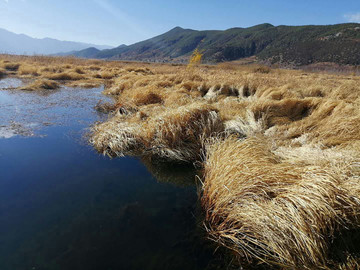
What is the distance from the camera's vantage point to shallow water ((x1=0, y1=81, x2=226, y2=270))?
2262 millimetres

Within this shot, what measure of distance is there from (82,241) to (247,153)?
2.40m

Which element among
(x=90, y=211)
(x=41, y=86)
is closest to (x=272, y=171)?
(x=90, y=211)

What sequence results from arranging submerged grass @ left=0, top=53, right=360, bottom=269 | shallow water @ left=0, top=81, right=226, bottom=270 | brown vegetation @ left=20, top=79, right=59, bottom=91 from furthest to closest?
brown vegetation @ left=20, top=79, right=59, bottom=91, shallow water @ left=0, top=81, right=226, bottom=270, submerged grass @ left=0, top=53, right=360, bottom=269

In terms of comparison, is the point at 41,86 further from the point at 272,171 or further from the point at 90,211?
the point at 272,171

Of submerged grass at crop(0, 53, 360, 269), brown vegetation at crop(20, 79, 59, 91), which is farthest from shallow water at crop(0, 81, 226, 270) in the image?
brown vegetation at crop(20, 79, 59, 91)

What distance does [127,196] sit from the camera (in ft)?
10.6

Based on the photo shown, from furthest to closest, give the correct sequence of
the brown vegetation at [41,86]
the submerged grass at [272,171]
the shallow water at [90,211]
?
the brown vegetation at [41,86], the shallow water at [90,211], the submerged grass at [272,171]

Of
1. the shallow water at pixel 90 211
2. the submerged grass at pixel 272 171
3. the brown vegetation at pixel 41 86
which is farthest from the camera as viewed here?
the brown vegetation at pixel 41 86

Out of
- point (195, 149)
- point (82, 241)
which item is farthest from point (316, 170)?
point (82, 241)

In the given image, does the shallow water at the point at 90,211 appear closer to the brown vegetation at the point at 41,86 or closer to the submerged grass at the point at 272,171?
the submerged grass at the point at 272,171

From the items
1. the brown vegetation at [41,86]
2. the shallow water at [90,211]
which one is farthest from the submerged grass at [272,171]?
the brown vegetation at [41,86]

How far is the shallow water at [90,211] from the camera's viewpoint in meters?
2.26

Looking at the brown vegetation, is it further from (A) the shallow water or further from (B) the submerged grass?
(B) the submerged grass

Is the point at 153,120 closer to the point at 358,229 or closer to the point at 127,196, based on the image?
the point at 127,196
